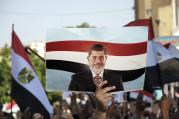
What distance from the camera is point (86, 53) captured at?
7.81 meters

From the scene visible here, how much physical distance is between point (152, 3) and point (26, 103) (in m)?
34.9

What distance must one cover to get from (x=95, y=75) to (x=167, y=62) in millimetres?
4186

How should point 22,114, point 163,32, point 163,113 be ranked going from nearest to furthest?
point 163,113
point 22,114
point 163,32

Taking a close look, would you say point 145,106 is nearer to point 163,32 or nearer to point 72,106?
point 72,106

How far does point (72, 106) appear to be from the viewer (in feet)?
43.8

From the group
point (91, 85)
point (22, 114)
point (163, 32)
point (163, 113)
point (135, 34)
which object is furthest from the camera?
point (163, 32)

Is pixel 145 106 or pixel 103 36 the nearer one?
pixel 103 36

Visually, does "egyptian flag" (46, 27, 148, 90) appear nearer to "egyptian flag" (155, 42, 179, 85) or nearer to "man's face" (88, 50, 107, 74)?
"man's face" (88, 50, 107, 74)

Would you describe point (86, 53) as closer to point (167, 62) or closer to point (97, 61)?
point (97, 61)

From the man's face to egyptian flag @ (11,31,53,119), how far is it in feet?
16.4

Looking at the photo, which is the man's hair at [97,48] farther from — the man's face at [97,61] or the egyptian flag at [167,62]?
the egyptian flag at [167,62]

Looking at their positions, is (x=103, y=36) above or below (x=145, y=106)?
above

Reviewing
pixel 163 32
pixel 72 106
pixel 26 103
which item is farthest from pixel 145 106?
pixel 163 32

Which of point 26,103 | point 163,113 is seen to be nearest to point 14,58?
point 26,103
